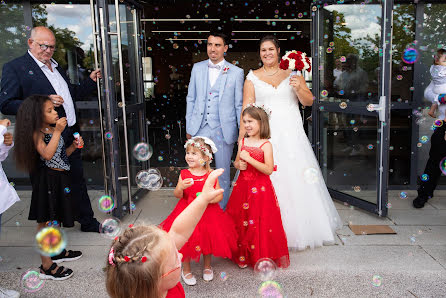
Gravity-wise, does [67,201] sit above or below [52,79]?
below

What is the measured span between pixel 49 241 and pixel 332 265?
7.95 feet

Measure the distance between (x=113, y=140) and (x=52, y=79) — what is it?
0.89 metres

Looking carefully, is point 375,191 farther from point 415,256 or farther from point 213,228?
point 213,228

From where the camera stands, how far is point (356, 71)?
498cm

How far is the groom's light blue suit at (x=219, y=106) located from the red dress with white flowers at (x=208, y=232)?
1097mm

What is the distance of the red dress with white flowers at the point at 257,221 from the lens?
128 inches

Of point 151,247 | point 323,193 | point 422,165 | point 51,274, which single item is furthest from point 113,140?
point 422,165

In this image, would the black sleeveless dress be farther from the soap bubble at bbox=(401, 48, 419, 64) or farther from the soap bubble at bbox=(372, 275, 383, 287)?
the soap bubble at bbox=(401, 48, 419, 64)

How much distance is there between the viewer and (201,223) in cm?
309

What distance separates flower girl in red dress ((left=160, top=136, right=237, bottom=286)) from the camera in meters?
3.03

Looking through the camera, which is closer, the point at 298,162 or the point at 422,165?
the point at 298,162

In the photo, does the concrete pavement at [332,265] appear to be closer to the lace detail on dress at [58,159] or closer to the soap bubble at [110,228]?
the soap bubble at [110,228]

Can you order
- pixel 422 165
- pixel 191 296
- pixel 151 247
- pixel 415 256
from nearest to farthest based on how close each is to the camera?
pixel 151 247 < pixel 191 296 < pixel 415 256 < pixel 422 165

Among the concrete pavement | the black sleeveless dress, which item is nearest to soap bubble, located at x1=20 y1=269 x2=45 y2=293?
the concrete pavement
